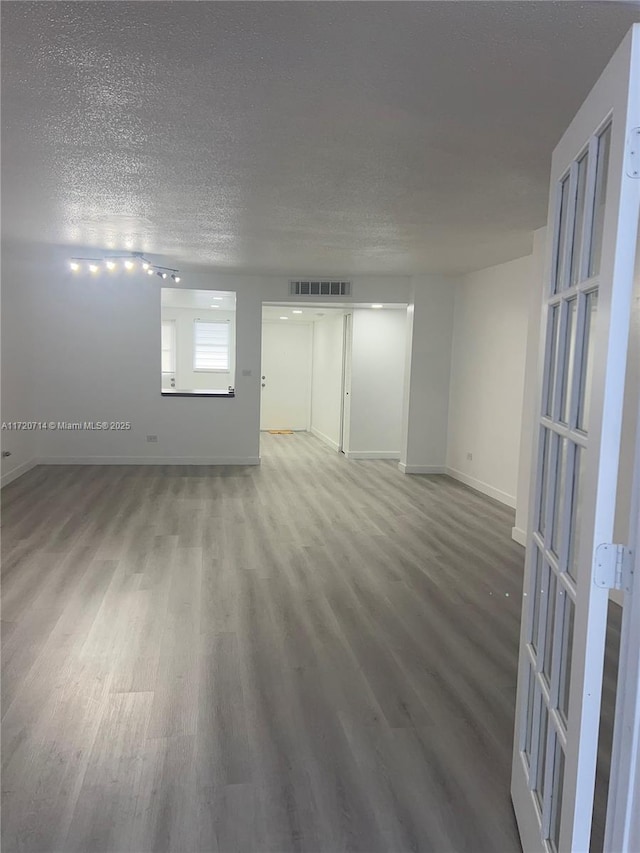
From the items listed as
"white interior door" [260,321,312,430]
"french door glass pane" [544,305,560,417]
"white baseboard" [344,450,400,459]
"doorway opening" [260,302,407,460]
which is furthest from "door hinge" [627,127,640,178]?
"white interior door" [260,321,312,430]

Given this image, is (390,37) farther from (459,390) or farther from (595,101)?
(459,390)

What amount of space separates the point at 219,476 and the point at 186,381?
15.0 feet

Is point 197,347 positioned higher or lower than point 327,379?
higher

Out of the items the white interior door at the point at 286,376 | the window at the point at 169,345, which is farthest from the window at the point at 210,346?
the white interior door at the point at 286,376

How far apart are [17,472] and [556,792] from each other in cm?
651

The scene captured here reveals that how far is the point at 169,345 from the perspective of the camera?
1129cm

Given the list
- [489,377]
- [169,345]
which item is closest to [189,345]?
[169,345]

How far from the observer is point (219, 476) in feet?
23.8

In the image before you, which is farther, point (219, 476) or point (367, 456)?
point (367, 456)

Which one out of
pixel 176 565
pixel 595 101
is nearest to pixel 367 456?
pixel 176 565

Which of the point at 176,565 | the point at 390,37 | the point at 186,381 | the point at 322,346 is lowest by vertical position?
the point at 176,565

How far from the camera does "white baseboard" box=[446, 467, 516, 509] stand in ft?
20.4

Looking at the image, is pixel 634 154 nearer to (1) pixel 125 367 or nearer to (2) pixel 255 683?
(2) pixel 255 683

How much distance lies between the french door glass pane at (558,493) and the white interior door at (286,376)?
9995 mm
